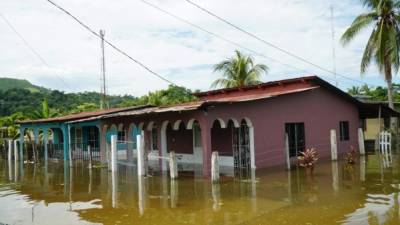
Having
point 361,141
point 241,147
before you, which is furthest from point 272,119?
point 361,141

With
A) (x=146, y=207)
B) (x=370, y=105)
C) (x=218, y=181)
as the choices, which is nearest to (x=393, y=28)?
(x=370, y=105)

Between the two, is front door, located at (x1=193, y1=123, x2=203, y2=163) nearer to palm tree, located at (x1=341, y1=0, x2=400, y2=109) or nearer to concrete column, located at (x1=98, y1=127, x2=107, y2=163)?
concrete column, located at (x1=98, y1=127, x2=107, y2=163)

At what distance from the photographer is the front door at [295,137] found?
20.4 m

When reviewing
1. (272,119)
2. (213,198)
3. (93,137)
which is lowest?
(213,198)

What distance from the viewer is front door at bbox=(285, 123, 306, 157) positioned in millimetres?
20422

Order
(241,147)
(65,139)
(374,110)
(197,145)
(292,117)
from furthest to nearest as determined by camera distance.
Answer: (65,139) → (374,110) → (197,145) → (292,117) → (241,147)

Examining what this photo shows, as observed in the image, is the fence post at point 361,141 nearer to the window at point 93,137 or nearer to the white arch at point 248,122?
the white arch at point 248,122

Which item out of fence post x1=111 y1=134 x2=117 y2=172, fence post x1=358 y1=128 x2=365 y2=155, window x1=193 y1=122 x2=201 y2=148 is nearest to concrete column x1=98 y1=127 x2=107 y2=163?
fence post x1=111 y1=134 x2=117 y2=172

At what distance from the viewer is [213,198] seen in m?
12.2

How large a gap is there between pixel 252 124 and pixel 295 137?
350 centimetres

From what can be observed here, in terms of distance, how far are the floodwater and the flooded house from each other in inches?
67.6

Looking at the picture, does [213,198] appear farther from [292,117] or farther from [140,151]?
[292,117]

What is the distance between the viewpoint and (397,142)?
2597 cm

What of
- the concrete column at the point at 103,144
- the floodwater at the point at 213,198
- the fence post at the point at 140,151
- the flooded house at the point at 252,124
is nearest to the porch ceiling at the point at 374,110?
the flooded house at the point at 252,124
